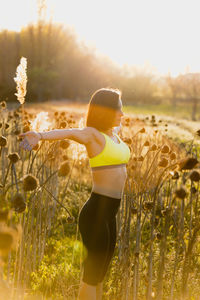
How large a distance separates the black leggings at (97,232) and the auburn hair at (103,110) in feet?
1.65

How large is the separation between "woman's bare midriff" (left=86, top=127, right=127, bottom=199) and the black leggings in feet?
0.15

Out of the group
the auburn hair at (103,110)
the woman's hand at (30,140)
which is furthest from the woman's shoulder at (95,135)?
the woman's hand at (30,140)

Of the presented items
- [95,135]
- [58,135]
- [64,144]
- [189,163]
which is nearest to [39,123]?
[64,144]

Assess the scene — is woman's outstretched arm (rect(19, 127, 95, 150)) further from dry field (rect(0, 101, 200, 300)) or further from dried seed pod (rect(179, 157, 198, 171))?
dried seed pod (rect(179, 157, 198, 171))

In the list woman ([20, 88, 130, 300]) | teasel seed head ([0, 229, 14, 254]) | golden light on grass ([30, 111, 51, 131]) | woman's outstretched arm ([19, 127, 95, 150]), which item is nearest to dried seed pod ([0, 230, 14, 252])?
teasel seed head ([0, 229, 14, 254])

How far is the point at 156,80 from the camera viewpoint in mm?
83188

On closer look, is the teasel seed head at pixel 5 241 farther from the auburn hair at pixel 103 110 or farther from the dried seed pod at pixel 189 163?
the auburn hair at pixel 103 110

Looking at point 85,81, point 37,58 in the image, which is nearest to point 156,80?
point 85,81

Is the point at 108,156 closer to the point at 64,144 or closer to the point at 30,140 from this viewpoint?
the point at 64,144

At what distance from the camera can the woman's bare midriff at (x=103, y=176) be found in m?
2.63

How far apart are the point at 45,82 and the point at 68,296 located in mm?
40720

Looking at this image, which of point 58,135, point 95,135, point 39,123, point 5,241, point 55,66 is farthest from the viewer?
point 55,66

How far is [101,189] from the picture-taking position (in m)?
2.67

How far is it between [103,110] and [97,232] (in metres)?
0.87
